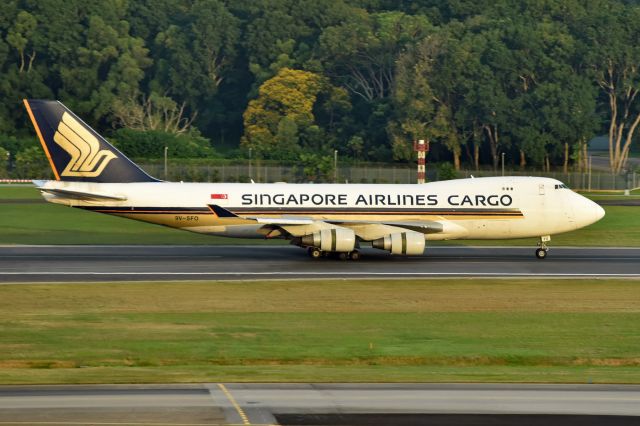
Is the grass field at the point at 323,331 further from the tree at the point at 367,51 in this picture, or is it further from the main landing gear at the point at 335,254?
the tree at the point at 367,51

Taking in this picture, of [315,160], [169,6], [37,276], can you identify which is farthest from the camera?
[169,6]

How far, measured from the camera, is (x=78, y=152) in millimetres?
52750

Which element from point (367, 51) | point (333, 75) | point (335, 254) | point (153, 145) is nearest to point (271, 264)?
point (335, 254)

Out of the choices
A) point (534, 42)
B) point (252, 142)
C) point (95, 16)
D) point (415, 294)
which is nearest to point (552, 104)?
point (534, 42)

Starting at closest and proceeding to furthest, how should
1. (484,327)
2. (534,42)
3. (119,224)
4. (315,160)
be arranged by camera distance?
(484,327) < (119,224) < (315,160) < (534,42)

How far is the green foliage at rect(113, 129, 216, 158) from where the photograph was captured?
127 metres

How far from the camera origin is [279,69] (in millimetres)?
142875

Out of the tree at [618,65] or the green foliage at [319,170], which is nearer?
the green foliage at [319,170]

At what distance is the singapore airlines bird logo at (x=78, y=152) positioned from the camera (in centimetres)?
5269

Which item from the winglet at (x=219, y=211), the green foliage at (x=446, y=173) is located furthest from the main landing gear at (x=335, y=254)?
the green foliage at (x=446, y=173)

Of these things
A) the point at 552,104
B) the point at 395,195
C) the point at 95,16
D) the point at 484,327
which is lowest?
the point at 484,327

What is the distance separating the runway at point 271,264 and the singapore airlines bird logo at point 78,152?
4040mm

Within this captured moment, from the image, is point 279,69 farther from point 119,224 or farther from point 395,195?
point 395,195

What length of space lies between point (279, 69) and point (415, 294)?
340ft
